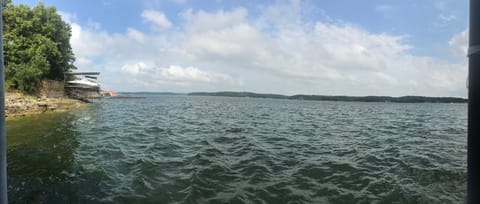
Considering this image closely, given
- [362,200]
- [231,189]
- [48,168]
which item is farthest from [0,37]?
[48,168]

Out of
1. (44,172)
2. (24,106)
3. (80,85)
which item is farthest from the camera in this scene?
(80,85)

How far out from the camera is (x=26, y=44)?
35.9 metres

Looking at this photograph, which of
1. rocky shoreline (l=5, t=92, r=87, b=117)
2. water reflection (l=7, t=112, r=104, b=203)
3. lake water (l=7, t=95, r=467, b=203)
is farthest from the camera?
rocky shoreline (l=5, t=92, r=87, b=117)

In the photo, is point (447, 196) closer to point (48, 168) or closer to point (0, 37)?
point (0, 37)

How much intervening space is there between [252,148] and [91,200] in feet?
26.7

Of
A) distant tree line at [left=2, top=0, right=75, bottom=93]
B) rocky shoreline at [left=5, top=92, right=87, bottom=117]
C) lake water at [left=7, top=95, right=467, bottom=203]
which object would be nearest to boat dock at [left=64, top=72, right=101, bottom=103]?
distant tree line at [left=2, top=0, right=75, bottom=93]

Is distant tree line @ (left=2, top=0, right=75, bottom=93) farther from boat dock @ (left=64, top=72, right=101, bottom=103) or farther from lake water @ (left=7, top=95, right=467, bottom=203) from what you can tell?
lake water @ (left=7, top=95, right=467, bottom=203)

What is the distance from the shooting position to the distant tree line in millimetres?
34000

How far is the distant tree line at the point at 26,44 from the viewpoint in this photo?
34.0 meters

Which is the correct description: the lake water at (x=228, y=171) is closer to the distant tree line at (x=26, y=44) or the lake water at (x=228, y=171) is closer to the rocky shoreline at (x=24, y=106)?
the rocky shoreline at (x=24, y=106)

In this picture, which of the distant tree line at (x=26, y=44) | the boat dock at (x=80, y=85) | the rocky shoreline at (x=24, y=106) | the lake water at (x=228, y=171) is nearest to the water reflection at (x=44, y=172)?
the lake water at (x=228, y=171)

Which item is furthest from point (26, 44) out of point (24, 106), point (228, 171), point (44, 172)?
point (228, 171)

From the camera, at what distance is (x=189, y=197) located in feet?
23.4

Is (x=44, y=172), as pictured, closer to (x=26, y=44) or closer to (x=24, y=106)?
(x=24, y=106)
